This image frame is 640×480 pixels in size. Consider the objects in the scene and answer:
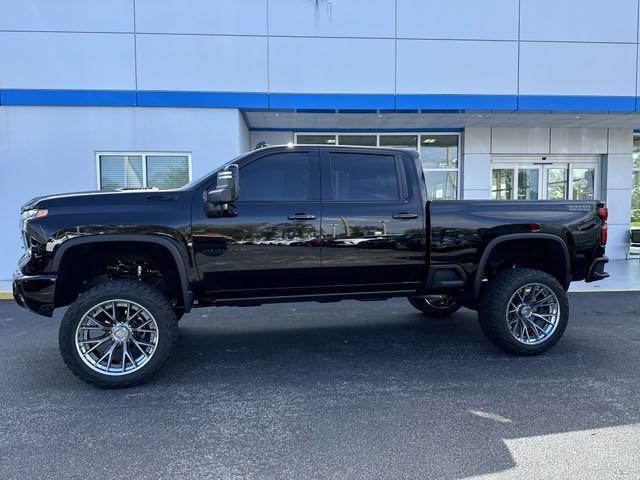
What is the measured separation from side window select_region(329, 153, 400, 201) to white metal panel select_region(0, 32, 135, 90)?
6949 mm

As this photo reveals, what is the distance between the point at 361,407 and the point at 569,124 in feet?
36.8

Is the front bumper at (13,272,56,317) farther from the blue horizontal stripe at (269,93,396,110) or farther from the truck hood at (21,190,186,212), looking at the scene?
the blue horizontal stripe at (269,93,396,110)

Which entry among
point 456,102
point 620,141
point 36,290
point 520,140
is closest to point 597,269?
point 36,290

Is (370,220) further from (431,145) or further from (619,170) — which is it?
(619,170)

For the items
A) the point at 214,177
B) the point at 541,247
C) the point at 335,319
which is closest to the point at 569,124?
the point at 541,247

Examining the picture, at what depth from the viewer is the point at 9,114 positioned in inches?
367

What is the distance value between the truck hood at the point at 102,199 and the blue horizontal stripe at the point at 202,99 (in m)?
6.05

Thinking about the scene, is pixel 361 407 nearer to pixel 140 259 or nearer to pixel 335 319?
pixel 140 259

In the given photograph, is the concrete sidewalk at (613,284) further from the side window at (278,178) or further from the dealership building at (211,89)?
the side window at (278,178)

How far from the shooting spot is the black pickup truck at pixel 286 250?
392 centimetres

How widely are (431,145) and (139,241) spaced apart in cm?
1012

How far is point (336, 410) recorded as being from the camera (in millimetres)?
3514

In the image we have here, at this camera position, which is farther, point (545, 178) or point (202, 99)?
point (545, 178)

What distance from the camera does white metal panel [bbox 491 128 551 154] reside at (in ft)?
40.1
